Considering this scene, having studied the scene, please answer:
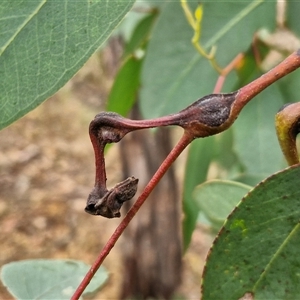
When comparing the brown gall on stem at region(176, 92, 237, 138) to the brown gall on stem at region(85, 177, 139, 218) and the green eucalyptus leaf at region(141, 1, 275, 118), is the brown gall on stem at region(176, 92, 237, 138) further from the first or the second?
the green eucalyptus leaf at region(141, 1, 275, 118)

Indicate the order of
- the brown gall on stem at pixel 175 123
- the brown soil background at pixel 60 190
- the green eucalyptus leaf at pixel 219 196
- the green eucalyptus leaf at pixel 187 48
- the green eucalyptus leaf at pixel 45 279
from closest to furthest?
the brown gall on stem at pixel 175 123 < the green eucalyptus leaf at pixel 45 279 < the green eucalyptus leaf at pixel 219 196 < the green eucalyptus leaf at pixel 187 48 < the brown soil background at pixel 60 190

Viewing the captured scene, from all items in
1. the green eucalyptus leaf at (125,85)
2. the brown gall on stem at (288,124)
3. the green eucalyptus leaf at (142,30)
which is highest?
the green eucalyptus leaf at (142,30)

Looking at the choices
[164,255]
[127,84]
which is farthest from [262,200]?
[164,255]

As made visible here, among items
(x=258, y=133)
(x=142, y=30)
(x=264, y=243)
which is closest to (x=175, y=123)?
(x=264, y=243)

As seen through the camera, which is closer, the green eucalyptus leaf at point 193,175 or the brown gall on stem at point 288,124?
the brown gall on stem at point 288,124

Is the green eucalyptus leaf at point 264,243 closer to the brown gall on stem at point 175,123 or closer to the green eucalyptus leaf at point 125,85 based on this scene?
the brown gall on stem at point 175,123

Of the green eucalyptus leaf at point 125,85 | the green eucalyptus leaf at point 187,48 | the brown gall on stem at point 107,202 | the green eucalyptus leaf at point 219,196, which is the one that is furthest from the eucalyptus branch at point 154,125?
the green eucalyptus leaf at point 125,85

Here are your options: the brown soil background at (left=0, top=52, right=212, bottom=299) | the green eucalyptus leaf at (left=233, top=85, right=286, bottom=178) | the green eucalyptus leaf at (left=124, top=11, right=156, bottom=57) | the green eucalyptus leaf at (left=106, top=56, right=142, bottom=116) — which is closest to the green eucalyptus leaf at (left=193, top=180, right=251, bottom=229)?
the green eucalyptus leaf at (left=233, top=85, right=286, bottom=178)
